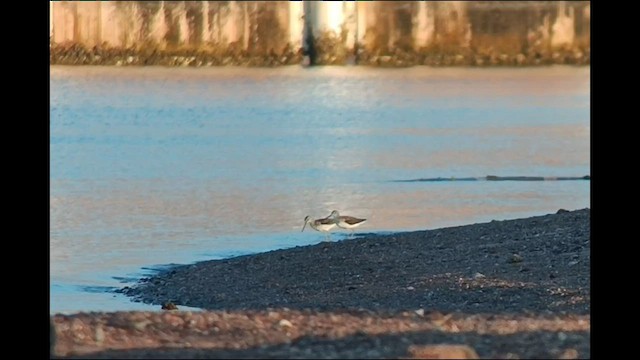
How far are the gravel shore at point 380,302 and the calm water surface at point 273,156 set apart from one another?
1096 millimetres

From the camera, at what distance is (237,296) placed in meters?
12.8

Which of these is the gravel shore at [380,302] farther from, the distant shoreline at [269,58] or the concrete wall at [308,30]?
the distant shoreline at [269,58]

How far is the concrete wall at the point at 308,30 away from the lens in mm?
57031

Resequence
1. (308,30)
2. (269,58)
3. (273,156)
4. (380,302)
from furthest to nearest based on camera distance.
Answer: (269,58), (308,30), (273,156), (380,302)

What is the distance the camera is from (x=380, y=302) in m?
11.8

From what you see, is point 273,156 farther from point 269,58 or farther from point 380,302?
point 269,58

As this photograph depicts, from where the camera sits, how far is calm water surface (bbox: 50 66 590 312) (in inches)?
716

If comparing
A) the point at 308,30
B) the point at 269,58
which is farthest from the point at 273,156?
the point at 269,58

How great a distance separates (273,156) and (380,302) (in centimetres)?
1876

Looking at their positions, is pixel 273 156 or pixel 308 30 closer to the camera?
pixel 273 156

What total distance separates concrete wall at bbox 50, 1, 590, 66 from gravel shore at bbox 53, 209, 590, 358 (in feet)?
135

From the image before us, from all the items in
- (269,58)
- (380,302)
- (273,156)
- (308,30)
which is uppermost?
(308,30)

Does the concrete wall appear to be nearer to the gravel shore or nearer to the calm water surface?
the calm water surface
